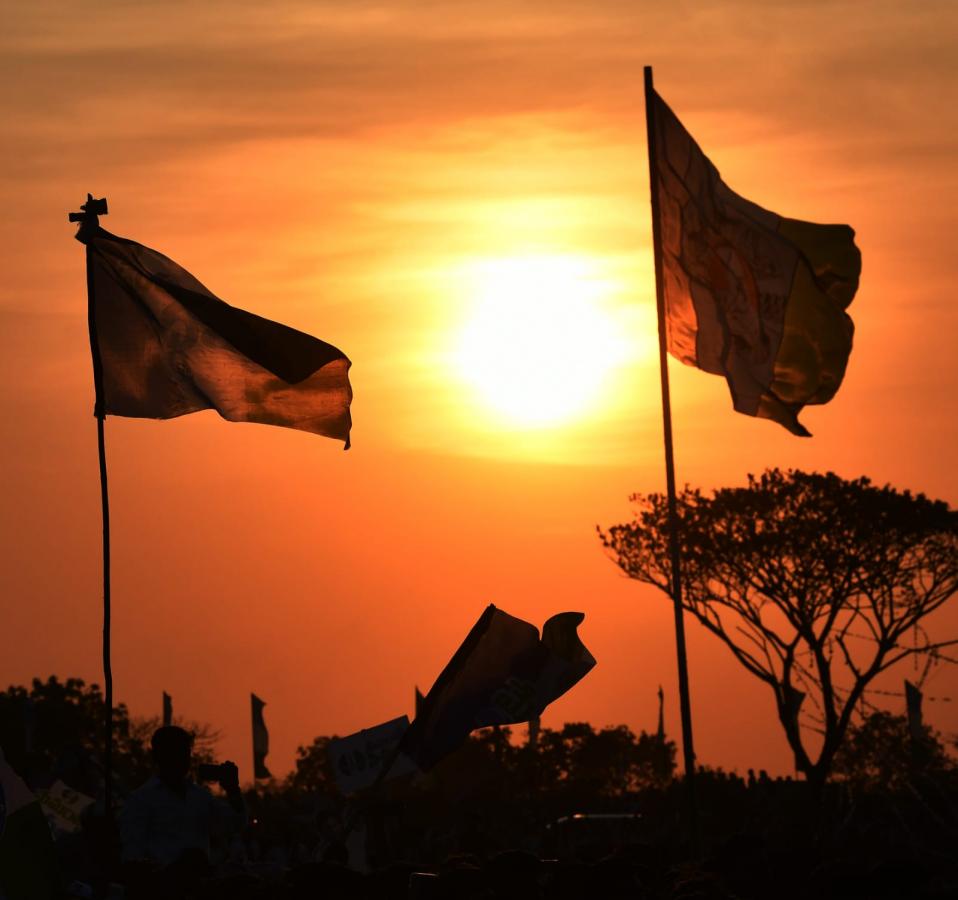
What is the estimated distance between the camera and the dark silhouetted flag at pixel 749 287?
691 inches

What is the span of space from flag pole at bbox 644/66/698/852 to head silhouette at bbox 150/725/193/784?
429 centimetres

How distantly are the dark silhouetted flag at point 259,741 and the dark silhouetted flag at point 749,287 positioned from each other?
44.6 meters

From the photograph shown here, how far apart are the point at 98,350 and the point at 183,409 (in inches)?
29.4

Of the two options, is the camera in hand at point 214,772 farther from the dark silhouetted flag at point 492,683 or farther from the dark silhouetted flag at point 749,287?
the dark silhouetted flag at point 749,287

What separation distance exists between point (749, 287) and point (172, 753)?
804 cm

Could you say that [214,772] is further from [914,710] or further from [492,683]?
[914,710]

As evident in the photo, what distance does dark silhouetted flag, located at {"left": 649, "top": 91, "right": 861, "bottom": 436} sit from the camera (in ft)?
57.6

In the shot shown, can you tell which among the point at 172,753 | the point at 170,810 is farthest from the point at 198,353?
the point at 170,810

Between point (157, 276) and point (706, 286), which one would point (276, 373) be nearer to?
point (157, 276)

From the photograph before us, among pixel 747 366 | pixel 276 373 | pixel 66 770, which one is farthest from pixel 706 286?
pixel 66 770

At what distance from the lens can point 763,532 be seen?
1845 inches

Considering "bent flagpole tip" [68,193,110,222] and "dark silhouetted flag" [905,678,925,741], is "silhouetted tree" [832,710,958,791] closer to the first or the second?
"dark silhouetted flag" [905,678,925,741]

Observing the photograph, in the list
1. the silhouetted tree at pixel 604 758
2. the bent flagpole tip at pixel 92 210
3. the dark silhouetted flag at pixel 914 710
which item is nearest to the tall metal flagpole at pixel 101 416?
the bent flagpole tip at pixel 92 210

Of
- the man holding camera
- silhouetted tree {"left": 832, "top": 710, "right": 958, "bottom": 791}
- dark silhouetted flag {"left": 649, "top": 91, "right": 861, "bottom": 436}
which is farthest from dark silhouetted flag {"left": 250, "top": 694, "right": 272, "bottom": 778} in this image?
the man holding camera
